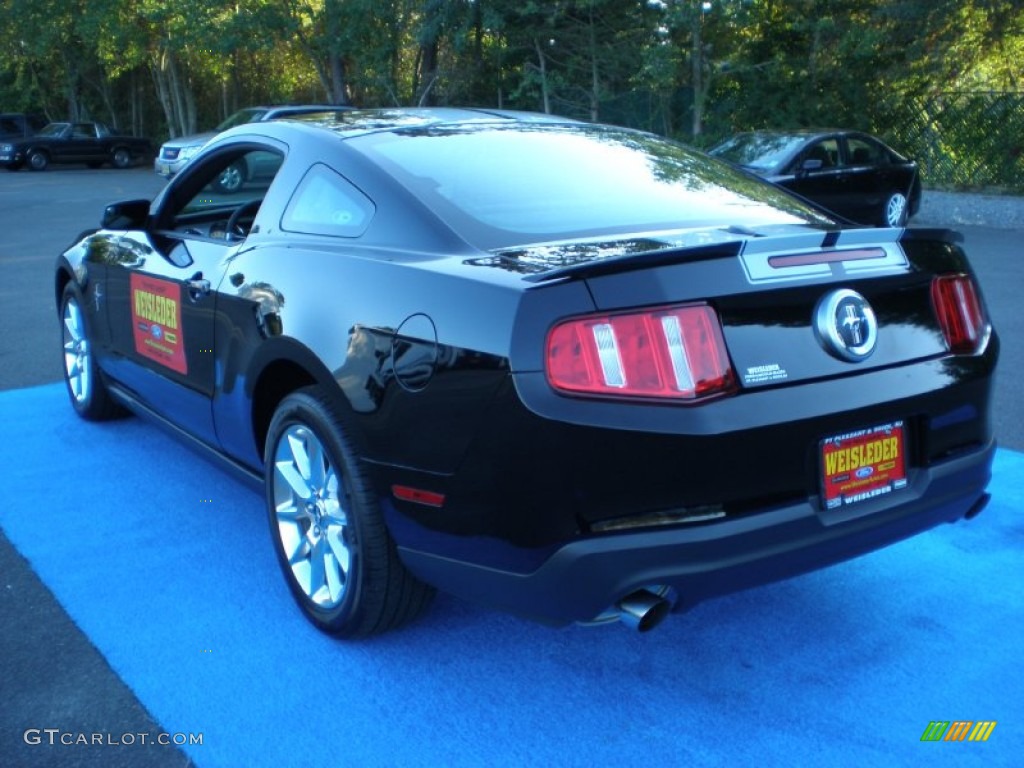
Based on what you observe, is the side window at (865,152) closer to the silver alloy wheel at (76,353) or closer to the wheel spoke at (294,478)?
the silver alloy wheel at (76,353)

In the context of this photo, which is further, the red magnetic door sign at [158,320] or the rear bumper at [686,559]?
the red magnetic door sign at [158,320]

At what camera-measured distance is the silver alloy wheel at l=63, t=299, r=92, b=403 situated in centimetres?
535

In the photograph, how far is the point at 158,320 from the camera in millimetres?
4254

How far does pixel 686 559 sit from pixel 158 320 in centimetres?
267

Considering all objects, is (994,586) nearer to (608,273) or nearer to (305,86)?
(608,273)

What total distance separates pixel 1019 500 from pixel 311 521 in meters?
2.99

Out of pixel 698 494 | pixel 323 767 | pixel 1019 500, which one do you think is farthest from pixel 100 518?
pixel 1019 500

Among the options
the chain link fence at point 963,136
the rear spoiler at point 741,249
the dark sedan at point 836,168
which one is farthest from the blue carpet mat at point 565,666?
the chain link fence at point 963,136

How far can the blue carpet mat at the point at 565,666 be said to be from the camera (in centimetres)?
272

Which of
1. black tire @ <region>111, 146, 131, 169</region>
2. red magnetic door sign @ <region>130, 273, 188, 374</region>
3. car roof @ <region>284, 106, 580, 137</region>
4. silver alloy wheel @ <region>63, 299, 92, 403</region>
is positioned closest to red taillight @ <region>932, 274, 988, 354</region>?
car roof @ <region>284, 106, 580, 137</region>

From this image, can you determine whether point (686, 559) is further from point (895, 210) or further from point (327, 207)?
point (895, 210)

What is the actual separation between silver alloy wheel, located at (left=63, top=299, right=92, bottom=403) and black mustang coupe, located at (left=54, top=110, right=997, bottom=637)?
6.12 ft

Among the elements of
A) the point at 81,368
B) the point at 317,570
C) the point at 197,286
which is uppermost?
the point at 197,286

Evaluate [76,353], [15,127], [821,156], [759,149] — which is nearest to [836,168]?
[821,156]
